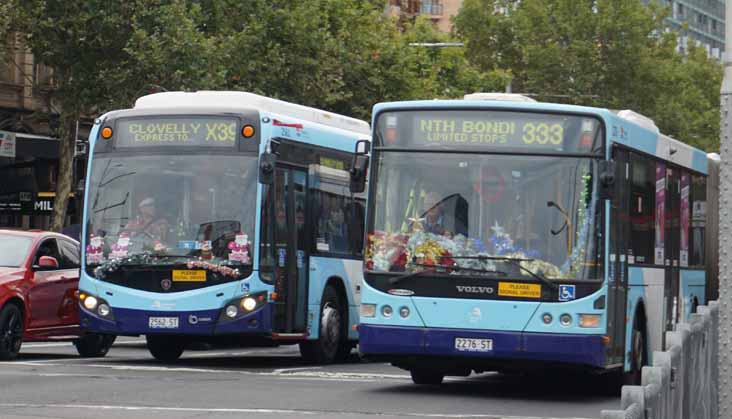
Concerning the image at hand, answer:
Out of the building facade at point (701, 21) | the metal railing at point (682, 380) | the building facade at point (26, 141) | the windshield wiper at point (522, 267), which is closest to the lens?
the metal railing at point (682, 380)

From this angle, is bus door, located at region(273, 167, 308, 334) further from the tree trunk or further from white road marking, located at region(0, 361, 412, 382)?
the tree trunk

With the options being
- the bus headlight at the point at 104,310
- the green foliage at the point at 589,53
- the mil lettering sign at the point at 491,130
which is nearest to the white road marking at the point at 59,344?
the bus headlight at the point at 104,310

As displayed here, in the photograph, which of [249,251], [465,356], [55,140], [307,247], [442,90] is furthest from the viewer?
[442,90]

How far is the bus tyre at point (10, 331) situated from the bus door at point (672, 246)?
7.45 m

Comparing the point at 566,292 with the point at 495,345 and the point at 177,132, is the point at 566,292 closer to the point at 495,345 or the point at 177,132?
the point at 495,345

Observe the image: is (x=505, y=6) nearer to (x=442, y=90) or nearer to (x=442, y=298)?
(x=442, y=90)

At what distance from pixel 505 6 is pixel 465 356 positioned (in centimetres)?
6414

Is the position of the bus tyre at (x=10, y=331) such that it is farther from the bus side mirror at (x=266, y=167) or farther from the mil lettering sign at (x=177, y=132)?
the bus side mirror at (x=266, y=167)

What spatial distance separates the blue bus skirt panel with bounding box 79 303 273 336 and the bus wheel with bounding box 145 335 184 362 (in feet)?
5.48

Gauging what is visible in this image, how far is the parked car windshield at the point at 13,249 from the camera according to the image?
19.5 meters

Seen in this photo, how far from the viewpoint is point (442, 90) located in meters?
51.2

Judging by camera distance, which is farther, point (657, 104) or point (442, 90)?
point (657, 104)

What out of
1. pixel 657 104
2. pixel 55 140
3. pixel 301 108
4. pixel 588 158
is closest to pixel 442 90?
pixel 55 140

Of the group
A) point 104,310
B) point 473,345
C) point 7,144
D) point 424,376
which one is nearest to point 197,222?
point 104,310
